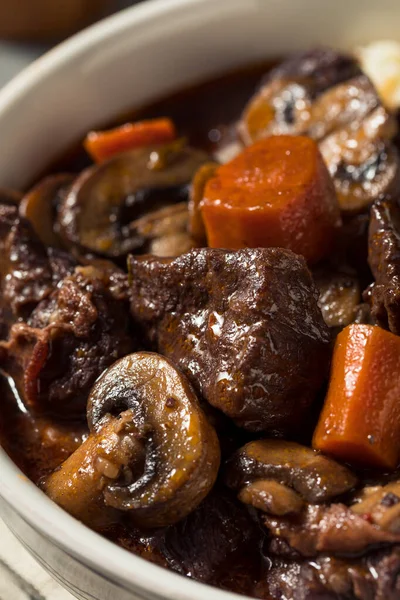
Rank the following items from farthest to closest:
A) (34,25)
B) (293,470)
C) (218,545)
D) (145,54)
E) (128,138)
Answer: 1. (34,25)
2. (145,54)
3. (128,138)
4. (218,545)
5. (293,470)

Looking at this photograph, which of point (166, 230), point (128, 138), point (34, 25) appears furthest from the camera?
point (34, 25)

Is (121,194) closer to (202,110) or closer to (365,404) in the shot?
(202,110)

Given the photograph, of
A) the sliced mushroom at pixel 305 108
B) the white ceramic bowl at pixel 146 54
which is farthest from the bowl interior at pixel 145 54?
the sliced mushroom at pixel 305 108

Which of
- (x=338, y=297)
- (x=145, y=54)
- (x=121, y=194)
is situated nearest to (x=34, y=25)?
(x=145, y=54)

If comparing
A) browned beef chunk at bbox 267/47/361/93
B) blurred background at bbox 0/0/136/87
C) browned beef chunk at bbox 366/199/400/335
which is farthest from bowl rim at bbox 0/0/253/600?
blurred background at bbox 0/0/136/87

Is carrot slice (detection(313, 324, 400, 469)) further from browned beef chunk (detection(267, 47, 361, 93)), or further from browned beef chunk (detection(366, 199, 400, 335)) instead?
browned beef chunk (detection(267, 47, 361, 93))

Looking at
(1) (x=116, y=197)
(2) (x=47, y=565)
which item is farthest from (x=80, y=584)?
(1) (x=116, y=197)

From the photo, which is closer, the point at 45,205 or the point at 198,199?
the point at 198,199

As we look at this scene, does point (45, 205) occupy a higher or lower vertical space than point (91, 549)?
higher
